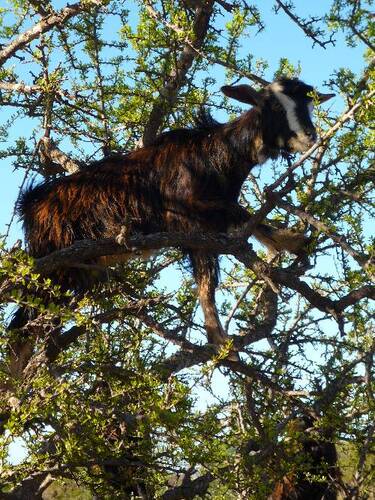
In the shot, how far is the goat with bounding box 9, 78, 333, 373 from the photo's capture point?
6.55m

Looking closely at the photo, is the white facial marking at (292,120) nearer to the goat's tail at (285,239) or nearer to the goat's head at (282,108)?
the goat's head at (282,108)

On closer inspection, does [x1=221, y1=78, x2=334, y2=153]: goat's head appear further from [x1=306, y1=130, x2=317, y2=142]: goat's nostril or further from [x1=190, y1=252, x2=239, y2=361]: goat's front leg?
[x1=190, y1=252, x2=239, y2=361]: goat's front leg

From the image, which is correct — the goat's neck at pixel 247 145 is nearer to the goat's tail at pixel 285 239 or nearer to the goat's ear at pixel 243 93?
the goat's ear at pixel 243 93

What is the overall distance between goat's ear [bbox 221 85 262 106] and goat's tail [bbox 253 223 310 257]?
119cm

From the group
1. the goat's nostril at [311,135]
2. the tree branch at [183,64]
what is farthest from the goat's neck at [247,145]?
the tree branch at [183,64]

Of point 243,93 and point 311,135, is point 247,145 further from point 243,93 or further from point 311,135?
point 311,135

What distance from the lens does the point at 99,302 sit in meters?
5.51

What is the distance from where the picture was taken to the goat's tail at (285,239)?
21.0ft

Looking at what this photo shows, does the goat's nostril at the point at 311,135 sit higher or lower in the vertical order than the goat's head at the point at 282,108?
lower

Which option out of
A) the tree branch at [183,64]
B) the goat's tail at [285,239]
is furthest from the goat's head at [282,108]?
the goat's tail at [285,239]

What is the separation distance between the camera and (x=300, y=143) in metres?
6.78

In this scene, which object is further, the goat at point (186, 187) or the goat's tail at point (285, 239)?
the goat at point (186, 187)

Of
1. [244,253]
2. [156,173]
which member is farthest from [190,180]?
[244,253]

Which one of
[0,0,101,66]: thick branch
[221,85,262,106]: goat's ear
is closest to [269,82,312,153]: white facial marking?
[221,85,262,106]: goat's ear
